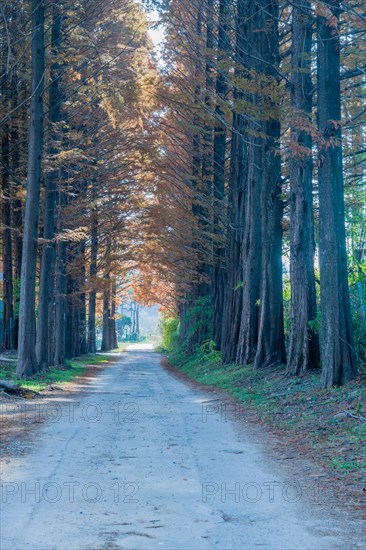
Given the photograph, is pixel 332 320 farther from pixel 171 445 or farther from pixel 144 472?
pixel 144 472

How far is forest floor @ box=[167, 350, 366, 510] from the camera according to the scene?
23.3 ft

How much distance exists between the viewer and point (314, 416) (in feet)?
34.3

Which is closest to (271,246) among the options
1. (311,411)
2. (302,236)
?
(302,236)

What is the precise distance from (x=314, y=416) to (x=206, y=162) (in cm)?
1713

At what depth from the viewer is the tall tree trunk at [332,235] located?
12.1 metres

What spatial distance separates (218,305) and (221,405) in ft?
46.4

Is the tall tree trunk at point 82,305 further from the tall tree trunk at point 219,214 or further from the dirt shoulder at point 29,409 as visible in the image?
the dirt shoulder at point 29,409

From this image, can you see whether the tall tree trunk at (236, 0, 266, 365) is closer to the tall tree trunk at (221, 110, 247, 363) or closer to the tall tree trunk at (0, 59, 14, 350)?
the tall tree trunk at (221, 110, 247, 363)

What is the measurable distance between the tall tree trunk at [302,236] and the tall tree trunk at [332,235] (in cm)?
188

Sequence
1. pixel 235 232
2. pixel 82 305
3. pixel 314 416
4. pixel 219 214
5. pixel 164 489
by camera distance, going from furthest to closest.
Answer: pixel 82 305 < pixel 219 214 < pixel 235 232 < pixel 314 416 < pixel 164 489

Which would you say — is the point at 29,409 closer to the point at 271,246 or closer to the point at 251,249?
the point at 271,246

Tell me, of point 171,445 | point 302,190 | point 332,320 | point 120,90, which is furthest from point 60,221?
point 171,445

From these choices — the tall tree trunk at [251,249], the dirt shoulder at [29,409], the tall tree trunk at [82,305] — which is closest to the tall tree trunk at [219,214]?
the tall tree trunk at [251,249]

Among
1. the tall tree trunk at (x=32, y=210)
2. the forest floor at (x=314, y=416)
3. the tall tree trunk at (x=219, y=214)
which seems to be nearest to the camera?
the forest floor at (x=314, y=416)
